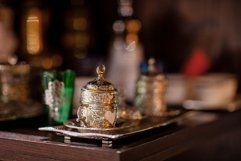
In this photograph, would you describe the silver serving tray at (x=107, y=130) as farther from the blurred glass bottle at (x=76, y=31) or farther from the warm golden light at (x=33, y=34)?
the blurred glass bottle at (x=76, y=31)

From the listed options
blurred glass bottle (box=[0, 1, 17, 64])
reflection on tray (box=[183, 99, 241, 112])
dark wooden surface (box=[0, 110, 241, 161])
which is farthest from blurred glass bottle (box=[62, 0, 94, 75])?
dark wooden surface (box=[0, 110, 241, 161])

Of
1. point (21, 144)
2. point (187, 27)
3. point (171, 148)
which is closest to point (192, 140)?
point (171, 148)

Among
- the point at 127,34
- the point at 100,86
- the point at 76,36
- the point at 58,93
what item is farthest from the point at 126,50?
the point at 100,86

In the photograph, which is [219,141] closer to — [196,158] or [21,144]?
[196,158]

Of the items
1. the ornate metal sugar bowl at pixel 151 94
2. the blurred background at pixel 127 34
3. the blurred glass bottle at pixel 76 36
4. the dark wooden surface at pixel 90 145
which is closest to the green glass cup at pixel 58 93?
the dark wooden surface at pixel 90 145

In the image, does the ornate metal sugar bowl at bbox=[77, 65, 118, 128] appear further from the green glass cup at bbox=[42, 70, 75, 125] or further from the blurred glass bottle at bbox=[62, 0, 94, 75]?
the blurred glass bottle at bbox=[62, 0, 94, 75]
